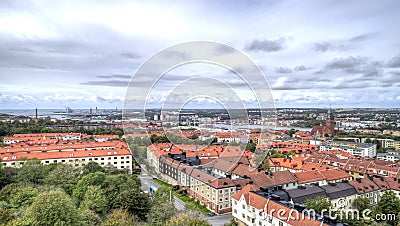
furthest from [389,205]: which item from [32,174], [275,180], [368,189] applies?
[32,174]

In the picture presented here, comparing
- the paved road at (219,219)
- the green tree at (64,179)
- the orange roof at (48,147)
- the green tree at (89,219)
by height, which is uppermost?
the orange roof at (48,147)

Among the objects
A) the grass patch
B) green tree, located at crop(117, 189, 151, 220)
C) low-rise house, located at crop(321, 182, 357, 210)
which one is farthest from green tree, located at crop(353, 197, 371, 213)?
green tree, located at crop(117, 189, 151, 220)

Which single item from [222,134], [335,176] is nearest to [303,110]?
[222,134]

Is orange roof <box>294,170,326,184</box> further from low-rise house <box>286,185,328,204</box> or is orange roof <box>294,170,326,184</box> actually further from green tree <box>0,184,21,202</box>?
green tree <box>0,184,21,202</box>

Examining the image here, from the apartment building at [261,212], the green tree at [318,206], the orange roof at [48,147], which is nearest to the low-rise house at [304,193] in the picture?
the green tree at [318,206]

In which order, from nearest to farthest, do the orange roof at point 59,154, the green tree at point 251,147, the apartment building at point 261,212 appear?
the apartment building at point 261,212 → the orange roof at point 59,154 → the green tree at point 251,147

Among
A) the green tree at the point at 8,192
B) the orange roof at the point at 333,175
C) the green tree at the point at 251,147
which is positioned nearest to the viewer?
the green tree at the point at 8,192

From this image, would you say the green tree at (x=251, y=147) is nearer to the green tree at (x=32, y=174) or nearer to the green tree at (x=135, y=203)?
the green tree at (x=135, y=203)
